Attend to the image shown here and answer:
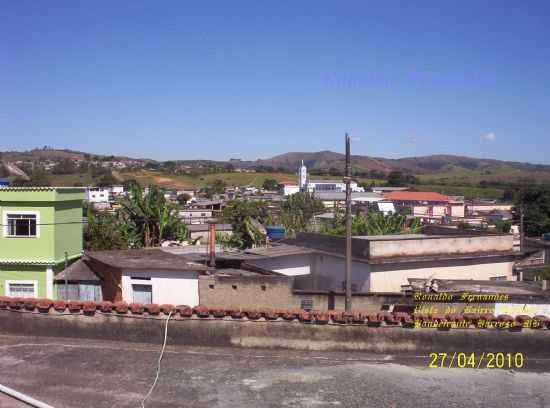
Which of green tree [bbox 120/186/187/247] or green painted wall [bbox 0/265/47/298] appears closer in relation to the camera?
green painted wall [bbox 0/265/47/298]

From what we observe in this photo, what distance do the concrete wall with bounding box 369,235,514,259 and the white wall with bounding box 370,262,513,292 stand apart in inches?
22.2

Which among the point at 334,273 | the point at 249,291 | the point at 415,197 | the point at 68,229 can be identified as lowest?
the point at 334,273

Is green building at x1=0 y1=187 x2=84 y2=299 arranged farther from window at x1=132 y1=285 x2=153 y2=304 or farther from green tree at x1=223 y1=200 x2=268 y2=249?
green tree at x1=223 y1=200 x2=268 y2=249

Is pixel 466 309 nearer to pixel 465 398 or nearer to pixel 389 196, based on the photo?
pixel 465 398

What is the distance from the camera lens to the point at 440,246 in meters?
21.0

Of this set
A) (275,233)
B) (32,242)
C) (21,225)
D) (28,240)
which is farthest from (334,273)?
(21,225)

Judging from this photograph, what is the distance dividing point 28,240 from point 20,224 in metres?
0.68

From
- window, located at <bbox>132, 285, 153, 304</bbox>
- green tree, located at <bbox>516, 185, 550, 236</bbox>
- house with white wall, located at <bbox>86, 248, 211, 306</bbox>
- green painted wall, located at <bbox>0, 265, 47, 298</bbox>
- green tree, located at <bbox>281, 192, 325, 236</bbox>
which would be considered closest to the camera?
house with white wall, located at <bbox>86, 248, 211, 306</bbox>

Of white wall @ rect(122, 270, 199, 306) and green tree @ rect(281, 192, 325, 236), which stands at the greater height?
green tree @ rect(281, 192, 325, 236)

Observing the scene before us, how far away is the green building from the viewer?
2050 cm

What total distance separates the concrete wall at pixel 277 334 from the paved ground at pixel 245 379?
16 centimetres

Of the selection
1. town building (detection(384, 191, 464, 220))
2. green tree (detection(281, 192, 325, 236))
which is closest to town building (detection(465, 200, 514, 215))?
town building (detection(384, 191, 464, 220))

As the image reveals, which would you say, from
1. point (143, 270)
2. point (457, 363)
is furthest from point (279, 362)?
point (143, 270)

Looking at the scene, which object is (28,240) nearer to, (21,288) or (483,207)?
(21,288)
